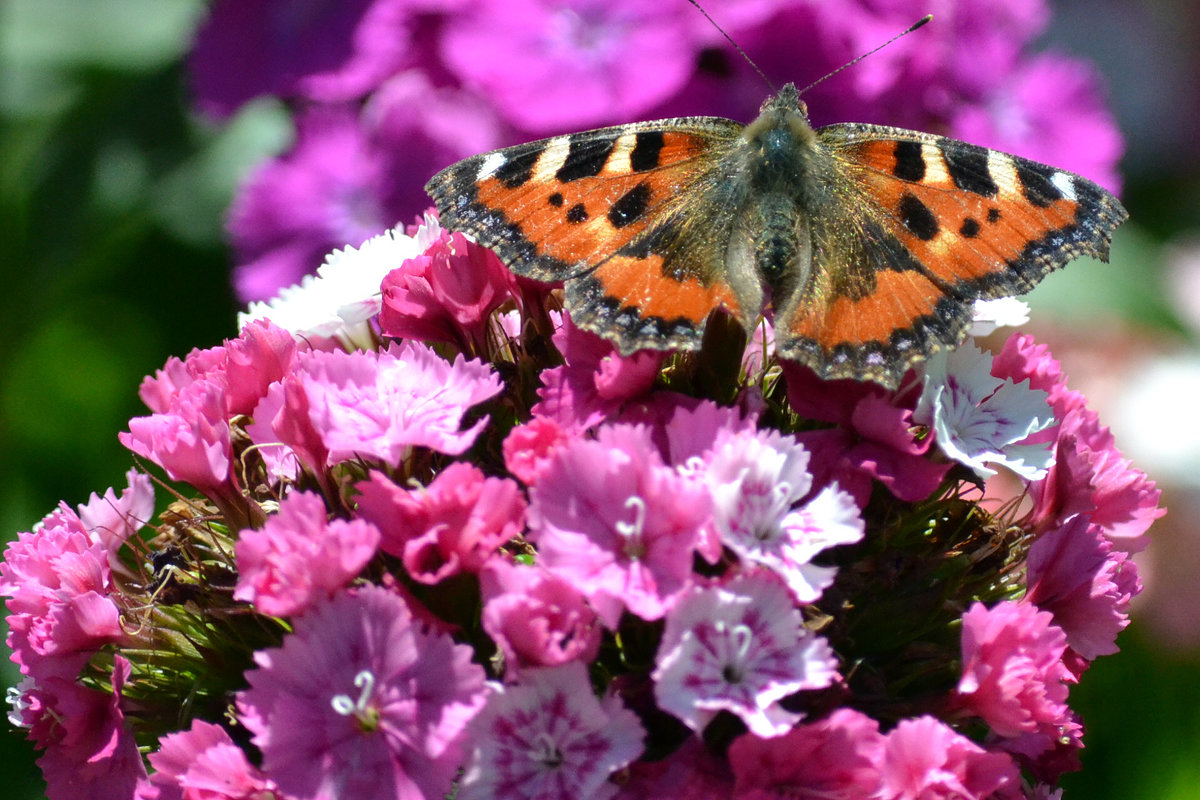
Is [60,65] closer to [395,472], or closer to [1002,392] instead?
[395,472]

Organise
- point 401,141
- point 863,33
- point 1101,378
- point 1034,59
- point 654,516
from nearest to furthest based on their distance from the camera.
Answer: point 654,516
point 863,33
point 401,141
point 1034,59
point 1101,378

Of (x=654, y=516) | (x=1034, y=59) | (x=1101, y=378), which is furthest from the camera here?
(x=1101, y=378)

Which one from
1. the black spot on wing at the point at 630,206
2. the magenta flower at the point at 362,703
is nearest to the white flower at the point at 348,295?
the black spot on wing at the point at 630,206

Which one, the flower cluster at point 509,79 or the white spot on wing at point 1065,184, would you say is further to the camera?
the flower cluster at point 509,79

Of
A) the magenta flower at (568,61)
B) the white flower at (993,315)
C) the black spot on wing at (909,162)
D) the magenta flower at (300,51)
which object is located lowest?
the white flower at (993,315)

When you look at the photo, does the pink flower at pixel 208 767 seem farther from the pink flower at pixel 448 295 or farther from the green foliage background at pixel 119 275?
the green foliage background at pixel 119 275

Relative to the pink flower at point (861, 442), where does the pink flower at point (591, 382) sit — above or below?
above

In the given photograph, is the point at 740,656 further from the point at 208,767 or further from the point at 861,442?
the point at 208,767

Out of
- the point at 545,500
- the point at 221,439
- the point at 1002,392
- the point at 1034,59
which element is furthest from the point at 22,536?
the point at 1034,59
